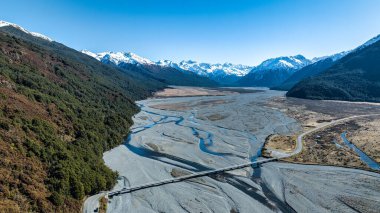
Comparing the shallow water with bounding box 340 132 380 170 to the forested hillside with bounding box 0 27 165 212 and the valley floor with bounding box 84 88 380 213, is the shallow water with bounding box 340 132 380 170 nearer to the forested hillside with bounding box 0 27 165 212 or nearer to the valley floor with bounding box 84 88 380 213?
the valley floor with bounding box 84 88 380 213

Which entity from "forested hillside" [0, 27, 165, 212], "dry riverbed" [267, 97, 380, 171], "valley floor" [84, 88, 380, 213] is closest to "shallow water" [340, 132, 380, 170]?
"dry riverbed" [267, 97, 380, 171]

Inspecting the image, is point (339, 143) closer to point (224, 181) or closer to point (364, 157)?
point (364, 157)

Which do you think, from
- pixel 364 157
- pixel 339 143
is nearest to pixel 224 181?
pixel 364 157

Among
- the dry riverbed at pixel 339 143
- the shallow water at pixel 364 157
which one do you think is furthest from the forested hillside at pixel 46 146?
the shallow water at pixel 364 157

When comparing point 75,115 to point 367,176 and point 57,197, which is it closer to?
point 57,197

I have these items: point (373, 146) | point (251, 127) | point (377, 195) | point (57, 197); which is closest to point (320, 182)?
point (377, 195)

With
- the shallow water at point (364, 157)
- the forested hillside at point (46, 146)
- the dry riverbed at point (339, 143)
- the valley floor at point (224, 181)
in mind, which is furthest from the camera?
the dry riverbed at point (339, 143)

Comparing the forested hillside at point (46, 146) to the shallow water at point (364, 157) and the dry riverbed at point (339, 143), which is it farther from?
the shallow water at point (364, 157)

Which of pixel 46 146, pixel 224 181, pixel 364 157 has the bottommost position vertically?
pixel 224 181

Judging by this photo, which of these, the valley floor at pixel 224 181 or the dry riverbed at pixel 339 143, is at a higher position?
the dry riverbed at pixel 339 143

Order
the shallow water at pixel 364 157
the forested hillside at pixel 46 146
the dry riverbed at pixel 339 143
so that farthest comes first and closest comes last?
the dry riverbed at pixel 339 143
the shallow water at pixel 364 157
the forested hillside at pixel 46 146

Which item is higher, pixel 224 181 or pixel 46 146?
pixel 46 146
